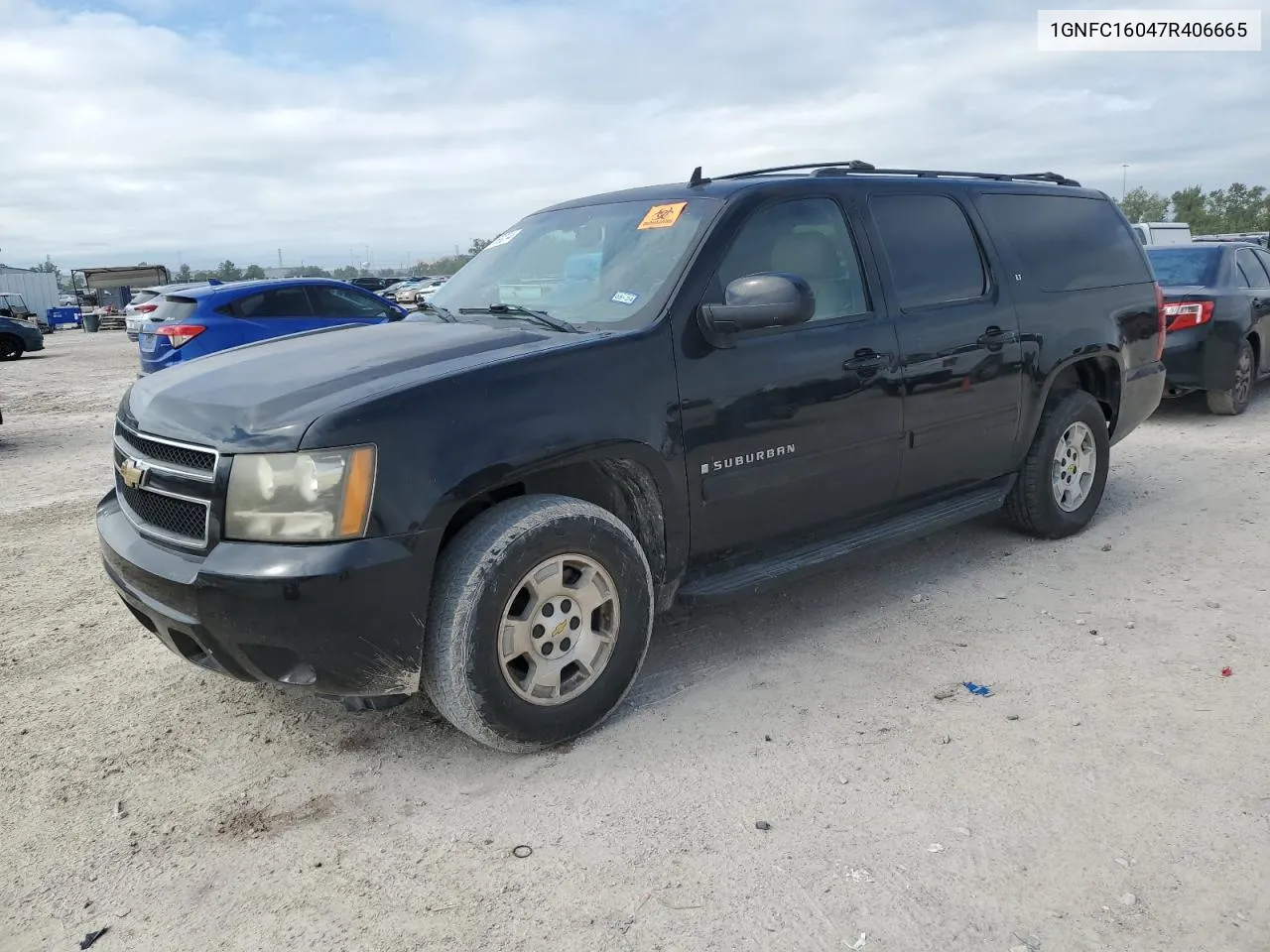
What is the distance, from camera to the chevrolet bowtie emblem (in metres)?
3.13

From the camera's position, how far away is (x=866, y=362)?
3.95 meters

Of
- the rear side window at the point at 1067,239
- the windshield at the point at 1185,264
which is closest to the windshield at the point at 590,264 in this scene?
the rear side window at the point at 1067,239

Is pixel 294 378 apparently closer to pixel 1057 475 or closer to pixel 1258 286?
pixel 1057 475

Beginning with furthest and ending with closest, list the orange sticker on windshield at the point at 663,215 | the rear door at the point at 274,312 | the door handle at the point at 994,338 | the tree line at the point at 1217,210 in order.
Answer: the tree line at the point at 1217,210, the rear door at the point at 274,312, the door handle at the point at 994,338, the orange sticker on windshield at the point at 663,215

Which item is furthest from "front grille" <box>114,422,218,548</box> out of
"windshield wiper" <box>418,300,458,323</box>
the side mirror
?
the side mirror

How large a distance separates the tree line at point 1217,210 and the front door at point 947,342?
179 ft

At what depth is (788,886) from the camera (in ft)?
8.13

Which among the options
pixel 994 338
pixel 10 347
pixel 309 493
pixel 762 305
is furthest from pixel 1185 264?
pixel 10 347

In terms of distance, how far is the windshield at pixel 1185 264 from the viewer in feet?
28.6

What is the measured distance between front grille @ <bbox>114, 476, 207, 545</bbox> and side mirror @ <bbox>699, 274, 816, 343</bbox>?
180 centimetres

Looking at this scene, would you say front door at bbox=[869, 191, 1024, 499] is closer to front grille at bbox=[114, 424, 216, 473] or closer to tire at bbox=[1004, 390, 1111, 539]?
tire at bbox=[1004, 390, 1111, 539]

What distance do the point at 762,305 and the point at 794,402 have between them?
0.48m

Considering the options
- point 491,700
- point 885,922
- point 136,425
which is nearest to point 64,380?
point 136,425

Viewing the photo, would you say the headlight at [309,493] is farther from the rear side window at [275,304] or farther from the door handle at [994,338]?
the rear side window at [275,304]
